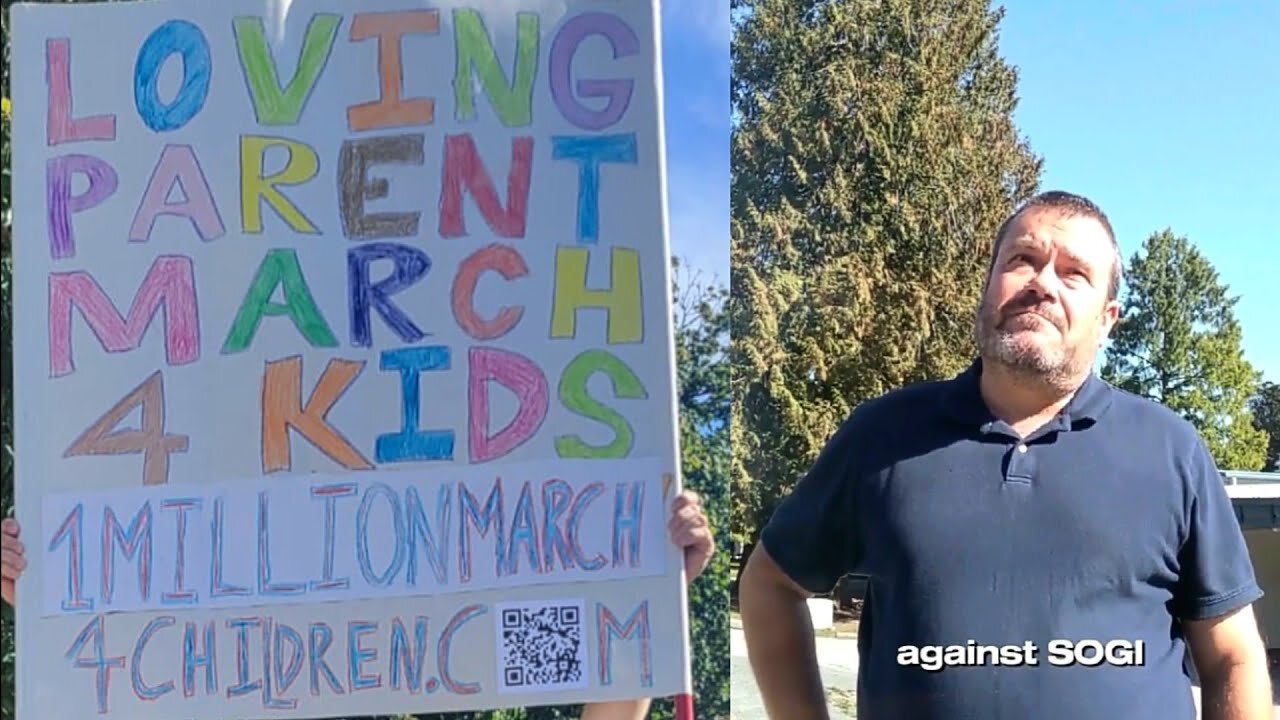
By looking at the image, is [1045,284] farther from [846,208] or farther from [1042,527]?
[846,208]

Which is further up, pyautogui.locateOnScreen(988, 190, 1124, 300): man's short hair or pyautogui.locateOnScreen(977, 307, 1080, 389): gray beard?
pyautogui.locateOnScreen(988, 190, 1124, 300): man's short hair

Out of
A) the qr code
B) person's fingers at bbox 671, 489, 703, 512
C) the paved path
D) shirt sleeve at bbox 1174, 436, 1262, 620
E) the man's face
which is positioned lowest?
the paved path

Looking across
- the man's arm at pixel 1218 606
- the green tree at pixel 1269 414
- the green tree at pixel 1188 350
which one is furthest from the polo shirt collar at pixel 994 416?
the green tree at pixel 1269 414

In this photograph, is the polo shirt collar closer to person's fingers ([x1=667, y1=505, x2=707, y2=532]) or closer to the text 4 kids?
the text 4 kids

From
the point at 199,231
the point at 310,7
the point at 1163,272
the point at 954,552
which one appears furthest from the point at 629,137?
the point at 1163,272

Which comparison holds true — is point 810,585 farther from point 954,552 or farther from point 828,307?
point 828,307

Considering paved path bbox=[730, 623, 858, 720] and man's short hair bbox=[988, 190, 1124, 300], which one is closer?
man's short hair bbox=[988, 190, 1124, 300]

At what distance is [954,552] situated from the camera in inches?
59.3

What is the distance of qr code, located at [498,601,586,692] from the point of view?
1.80 m

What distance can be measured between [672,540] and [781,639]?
9.2 inches

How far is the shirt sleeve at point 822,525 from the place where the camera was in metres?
1.63

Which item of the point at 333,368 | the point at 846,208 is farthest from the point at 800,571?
the point at 846,208

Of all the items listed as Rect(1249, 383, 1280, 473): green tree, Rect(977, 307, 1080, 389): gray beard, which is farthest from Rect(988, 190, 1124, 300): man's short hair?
Rect(1249, 383, 1280, 473): green tree

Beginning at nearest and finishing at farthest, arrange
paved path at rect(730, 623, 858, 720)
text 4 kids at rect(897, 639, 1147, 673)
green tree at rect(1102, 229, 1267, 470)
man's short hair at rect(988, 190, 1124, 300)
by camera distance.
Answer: text 4 kids at rect(897, 639, 1147, 673), man's short hair at rect(988, 190, 1124, 300), paved path at rect(730, 623, 858, 720), green tree at rect(1102, 229, 1267, 470)
